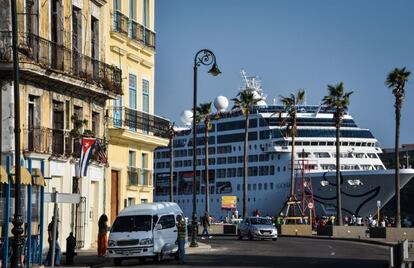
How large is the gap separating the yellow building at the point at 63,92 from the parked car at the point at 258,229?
57.4ft

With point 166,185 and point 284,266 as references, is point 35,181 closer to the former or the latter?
point 284,266

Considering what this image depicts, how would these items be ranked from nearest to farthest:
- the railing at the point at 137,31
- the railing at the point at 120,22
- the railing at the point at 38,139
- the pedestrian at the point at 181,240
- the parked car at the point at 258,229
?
the pedestrian at the point at 181,240 → the railing at the point at 38,139 → the railing at the point at 120,22 → the railing at the point at 137,31 → the parked car at the point at 258,229

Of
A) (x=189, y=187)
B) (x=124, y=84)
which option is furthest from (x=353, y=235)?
(x=189, y=187)

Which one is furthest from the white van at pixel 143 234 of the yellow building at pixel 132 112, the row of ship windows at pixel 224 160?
the row of ship windows at pixel 224 160

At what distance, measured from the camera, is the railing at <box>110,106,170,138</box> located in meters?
43.0

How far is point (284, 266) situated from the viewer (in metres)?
29.5

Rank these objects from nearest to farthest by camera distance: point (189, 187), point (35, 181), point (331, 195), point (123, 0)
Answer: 1. point (35, 181)
2. point (123, 0)
3. point (331, 195)
4. point (189, 187)

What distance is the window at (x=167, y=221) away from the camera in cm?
3275

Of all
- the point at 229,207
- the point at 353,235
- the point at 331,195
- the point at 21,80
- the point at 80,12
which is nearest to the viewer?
the point at 21,80

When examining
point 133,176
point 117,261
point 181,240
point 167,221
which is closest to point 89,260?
point 117,261

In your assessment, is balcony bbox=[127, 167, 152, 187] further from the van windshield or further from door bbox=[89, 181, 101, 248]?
the van windshield

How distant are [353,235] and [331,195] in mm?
42952

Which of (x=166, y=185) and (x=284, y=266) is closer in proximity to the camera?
(x=284, y=266)

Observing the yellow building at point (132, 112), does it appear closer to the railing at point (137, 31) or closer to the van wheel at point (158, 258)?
the railing at point (137, 31)
